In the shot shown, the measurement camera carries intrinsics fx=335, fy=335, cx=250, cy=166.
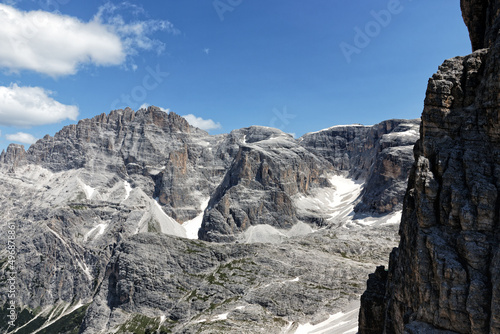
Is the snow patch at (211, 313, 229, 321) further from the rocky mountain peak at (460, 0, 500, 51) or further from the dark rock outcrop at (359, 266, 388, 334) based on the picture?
the rocky mountain peak at (460, 0, 500, 51)

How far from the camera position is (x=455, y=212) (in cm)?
3272

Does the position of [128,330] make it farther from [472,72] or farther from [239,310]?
[472,72]

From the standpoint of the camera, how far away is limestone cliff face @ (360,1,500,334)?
29797 millimetres

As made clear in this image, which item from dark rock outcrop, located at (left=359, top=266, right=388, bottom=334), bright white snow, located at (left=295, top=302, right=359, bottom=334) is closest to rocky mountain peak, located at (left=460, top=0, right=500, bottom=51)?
dark rock outcrop, located at (left=359, top=266, right=388, bottom=334)

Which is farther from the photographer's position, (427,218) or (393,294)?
(393,294)

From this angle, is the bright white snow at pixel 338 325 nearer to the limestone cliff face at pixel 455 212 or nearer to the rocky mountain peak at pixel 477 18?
the limestone cliff face at pixel 455 212

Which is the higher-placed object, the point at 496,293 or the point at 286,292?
the point at 496,293

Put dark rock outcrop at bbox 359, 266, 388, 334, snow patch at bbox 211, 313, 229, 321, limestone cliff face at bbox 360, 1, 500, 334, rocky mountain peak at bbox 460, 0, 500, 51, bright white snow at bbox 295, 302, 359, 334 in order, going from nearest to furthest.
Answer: limestone cliff face at bbox 360, 1, 500, 334
rocky mountain peak at bbox 460, 0, 500, 51
dark rock outcrop at bbox 359, 266, 388, 334
bright white snow at bbox 295, 302, 359, 334
snow patch at bbox 211, 313, 229, 321

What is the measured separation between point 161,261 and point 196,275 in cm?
1687

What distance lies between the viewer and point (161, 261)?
140 metres

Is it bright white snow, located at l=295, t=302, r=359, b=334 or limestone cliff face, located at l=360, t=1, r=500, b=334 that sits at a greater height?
limestone cliff face, located at l=360, t=1, r=500, b=334

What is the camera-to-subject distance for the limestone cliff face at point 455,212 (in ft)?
97.8

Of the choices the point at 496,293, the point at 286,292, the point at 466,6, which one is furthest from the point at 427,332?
the point at 286,292

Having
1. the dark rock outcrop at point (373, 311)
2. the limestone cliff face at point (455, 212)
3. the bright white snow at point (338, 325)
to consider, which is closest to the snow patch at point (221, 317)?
the bright white snow at point (338, 325)
